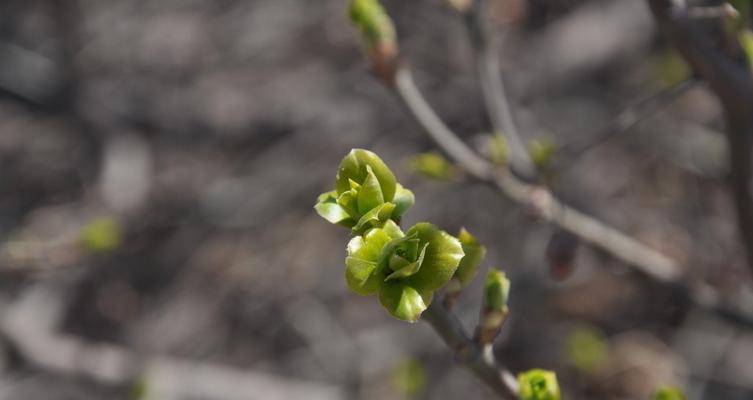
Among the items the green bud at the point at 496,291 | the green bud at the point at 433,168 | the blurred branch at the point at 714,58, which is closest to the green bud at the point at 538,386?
the green bud at the point at 496,291

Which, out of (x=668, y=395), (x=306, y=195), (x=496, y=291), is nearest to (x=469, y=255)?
(x=496, y=291)

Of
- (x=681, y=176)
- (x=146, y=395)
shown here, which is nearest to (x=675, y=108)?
(x=681, y=176)

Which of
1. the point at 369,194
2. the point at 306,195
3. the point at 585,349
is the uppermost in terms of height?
the point at 369,194

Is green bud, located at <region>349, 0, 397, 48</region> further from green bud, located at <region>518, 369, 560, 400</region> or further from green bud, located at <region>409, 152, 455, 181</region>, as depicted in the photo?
green bud, located at <region>518, 369, 560, 400</region>

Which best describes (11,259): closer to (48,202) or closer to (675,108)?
(48,202)

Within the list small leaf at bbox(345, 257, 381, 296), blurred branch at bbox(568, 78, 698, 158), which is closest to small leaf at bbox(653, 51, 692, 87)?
blurred branch at bbox(568, 78, 698, 158)

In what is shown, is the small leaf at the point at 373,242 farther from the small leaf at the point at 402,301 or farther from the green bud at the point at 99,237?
the green bud at the point at 99,237

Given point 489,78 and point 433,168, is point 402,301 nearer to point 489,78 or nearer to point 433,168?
point 433,168
